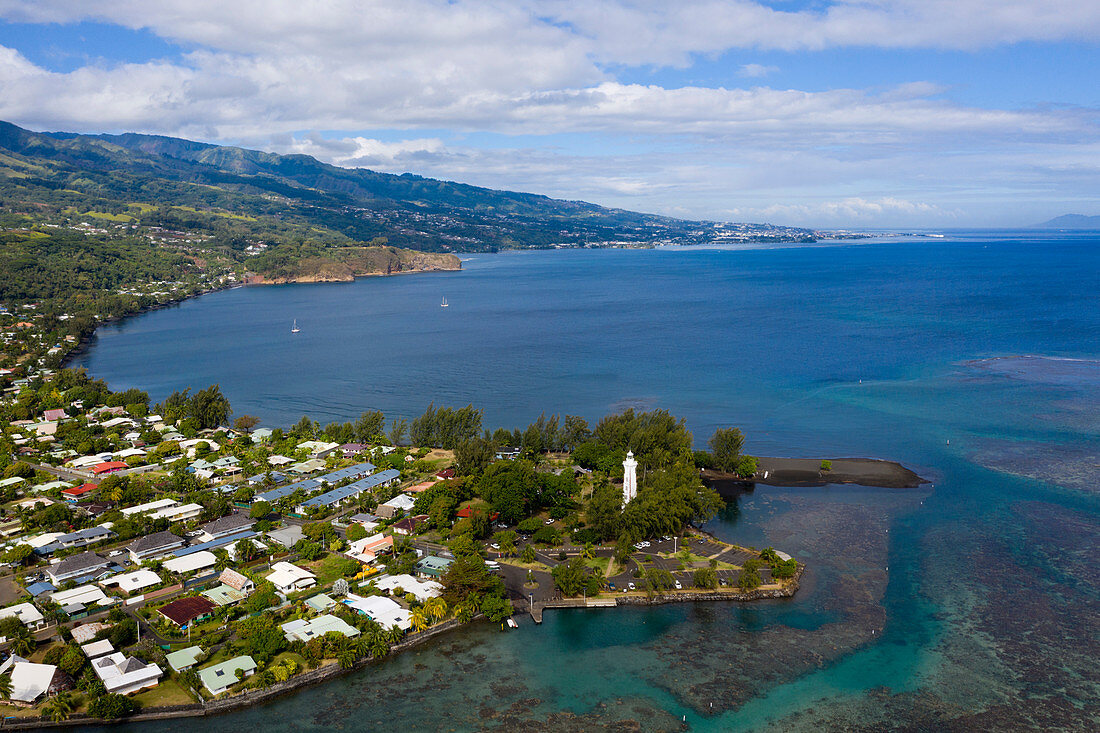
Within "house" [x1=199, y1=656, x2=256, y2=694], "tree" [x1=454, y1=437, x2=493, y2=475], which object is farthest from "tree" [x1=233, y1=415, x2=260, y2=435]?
"house" [x1=199, y1=656, x2=256, y2=694]

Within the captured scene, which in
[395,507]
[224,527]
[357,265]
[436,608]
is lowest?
[436,608]

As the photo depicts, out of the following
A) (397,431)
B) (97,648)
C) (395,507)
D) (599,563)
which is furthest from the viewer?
(397,431)

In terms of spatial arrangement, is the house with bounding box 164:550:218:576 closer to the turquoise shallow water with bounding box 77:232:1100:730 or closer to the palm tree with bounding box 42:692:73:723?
the palm tree with bounding box 42:692:73:723

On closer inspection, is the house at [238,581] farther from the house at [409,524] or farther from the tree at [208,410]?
the tree at [208,410]

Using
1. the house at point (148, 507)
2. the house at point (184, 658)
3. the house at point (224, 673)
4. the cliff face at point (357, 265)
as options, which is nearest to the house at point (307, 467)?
the house at point (148, 507)

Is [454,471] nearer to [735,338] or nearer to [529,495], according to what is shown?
[529,495]

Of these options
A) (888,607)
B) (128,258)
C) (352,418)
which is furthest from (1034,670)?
(128,258)

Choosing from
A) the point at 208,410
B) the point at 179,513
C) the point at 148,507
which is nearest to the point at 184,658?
the point at 179,513

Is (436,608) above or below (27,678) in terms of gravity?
above

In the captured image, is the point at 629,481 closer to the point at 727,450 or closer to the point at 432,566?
the point at 727,450
